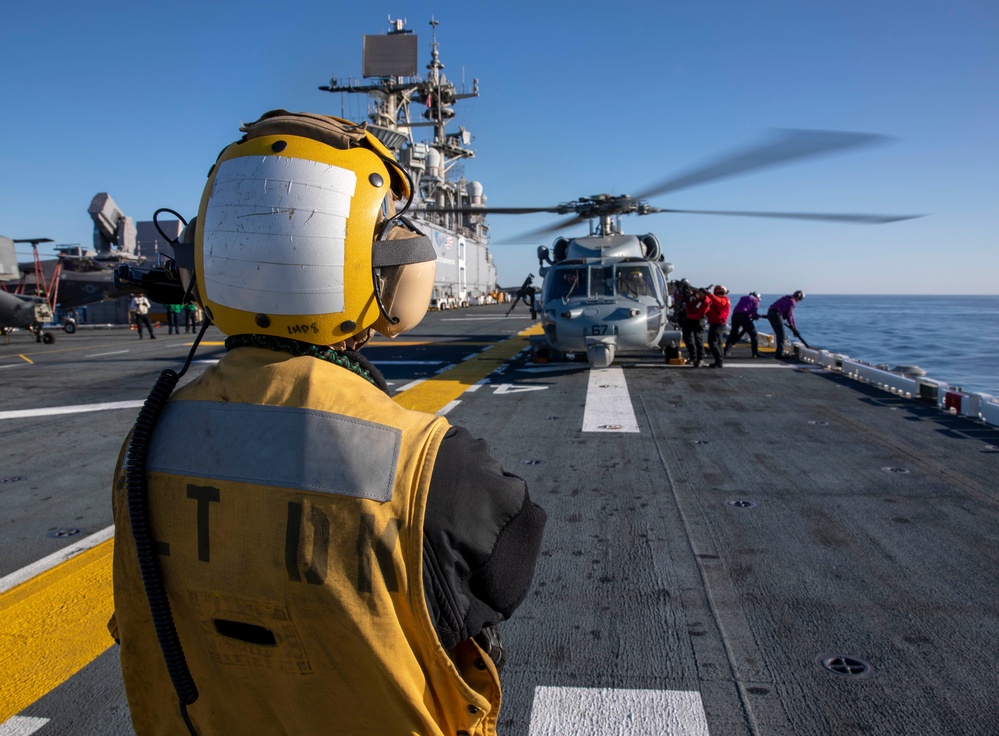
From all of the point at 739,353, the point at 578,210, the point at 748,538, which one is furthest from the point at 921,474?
the point at 739,353

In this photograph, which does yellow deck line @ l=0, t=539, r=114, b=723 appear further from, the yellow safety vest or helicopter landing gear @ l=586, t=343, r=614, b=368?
helicopter landing gear @ l=586, t=343, r=614, b=368

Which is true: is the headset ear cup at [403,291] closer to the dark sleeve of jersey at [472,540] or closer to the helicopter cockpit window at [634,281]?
the dark sleeve of jersey at [472,540]

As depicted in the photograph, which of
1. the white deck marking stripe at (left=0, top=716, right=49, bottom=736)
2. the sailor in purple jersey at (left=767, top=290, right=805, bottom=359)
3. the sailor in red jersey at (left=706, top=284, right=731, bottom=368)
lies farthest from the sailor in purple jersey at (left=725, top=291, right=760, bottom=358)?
the white deck marking stripe at (left=0, top=716, right=49, bottom=736)

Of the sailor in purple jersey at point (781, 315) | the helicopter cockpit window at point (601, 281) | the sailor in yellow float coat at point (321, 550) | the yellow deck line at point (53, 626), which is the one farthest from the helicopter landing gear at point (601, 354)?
the sailor in yellow float coat at point (321, 550)

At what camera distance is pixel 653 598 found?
337 centimetres

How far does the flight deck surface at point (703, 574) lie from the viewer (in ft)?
8.32

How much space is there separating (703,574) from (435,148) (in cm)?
Result: 5467

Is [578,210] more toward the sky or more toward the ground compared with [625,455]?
more toward the sky

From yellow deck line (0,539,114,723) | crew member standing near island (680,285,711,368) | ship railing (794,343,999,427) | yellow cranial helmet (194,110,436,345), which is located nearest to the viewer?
yellow cranial helmet (194,110,436,345)

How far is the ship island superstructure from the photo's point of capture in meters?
46.6

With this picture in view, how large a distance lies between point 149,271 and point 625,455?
4.86 metres

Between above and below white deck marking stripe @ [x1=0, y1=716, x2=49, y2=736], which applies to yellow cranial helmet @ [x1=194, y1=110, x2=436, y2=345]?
above

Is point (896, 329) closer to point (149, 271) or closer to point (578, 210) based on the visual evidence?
point (578, 210)

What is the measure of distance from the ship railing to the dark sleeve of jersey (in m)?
7.73
